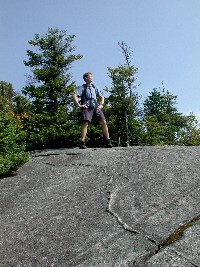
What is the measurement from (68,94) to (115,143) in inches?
300

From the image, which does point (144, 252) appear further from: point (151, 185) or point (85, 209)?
point (151, 185)

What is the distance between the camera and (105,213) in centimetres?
521

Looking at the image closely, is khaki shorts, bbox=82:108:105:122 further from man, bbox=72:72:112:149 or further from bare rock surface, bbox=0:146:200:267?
bare rock surface, bbox=0:146:200:267

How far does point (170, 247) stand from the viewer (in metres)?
4.14

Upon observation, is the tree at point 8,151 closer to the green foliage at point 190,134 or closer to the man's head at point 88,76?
the man's head at point 88,76

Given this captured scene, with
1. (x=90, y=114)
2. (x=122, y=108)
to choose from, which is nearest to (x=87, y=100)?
(x=90, y=114)

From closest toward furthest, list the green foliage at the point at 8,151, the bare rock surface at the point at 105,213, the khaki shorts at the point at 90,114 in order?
the bare rock surface at the point at 105,213
the green foliage at the point at 8,151
the khaki shorts at the point at 90,114

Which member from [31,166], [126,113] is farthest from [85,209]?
[126,113]

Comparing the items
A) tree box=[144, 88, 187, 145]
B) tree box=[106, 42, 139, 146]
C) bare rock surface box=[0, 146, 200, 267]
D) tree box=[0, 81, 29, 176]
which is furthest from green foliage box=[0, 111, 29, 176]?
tree box=[144, 88, 187, 145]

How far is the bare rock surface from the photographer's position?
13.9ft

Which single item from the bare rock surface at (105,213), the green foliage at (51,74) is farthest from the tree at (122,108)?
the bare rock surface at (105,213)

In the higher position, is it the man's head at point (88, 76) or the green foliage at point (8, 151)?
the man's head at point (88, 76)

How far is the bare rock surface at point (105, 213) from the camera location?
4.23 meters

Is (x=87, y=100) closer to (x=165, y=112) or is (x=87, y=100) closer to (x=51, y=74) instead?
(x=51, y=74)
